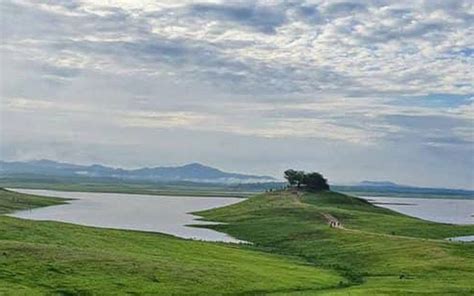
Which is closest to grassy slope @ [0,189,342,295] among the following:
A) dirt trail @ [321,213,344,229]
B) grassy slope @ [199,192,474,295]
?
grassy slope @ [199,192,474,295]

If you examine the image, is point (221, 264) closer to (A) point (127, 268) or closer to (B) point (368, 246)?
(A) point (127, 268)

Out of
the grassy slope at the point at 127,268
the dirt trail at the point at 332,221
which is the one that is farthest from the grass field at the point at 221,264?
the dirt trail at the point at 332,221

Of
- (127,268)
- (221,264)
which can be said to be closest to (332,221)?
(221,264)

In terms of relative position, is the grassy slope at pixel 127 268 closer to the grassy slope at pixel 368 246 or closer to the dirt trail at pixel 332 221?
the grassy slope at pixel 368 246

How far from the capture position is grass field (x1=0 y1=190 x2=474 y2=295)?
56344mm

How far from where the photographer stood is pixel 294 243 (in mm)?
115375

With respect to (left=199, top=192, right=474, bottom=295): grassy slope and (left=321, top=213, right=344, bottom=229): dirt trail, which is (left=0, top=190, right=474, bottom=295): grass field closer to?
(left=199, top=192, right=474, bottom=295): grassy slope

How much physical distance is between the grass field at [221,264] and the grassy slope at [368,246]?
16 cm

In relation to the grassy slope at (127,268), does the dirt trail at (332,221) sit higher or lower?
higher

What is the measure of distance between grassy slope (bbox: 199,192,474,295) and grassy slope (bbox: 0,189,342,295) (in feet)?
21.3

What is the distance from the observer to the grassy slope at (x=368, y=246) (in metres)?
65.9

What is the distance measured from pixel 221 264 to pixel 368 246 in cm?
2999

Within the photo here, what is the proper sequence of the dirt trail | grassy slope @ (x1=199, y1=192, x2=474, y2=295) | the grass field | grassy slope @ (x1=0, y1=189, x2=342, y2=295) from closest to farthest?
1. grassy slope @ (x1=0, y1=189, x2=342, y2=295)
2. the grass field
3. grassy slope @ (x1=199, y1=192, x2=474, y2=295)
4. the dirt trail

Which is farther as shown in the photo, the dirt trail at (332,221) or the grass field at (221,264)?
the dirt trail at (332,221)
